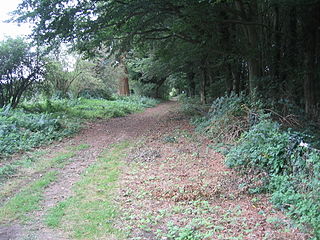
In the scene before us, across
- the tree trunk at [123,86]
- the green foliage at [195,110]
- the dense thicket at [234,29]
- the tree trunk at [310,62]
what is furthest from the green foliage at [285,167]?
the tree trunk at [123,86]

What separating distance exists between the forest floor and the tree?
855 cm

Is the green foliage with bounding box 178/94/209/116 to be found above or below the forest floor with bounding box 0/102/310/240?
above

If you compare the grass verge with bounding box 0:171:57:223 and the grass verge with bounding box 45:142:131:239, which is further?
the grass verge with bounding box 0:171:57:223

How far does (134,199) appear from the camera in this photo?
4984 mm

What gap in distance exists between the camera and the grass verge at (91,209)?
3.94m

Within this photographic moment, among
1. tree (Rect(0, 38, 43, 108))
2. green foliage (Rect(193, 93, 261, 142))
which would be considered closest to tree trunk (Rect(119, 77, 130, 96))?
tree (Rect(0, 38, 43, 108))

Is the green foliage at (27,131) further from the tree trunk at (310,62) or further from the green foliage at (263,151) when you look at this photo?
the tree trunk at (310,62)

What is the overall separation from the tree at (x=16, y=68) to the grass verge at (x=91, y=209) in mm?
10766

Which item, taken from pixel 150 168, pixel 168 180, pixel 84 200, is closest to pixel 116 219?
pixel 84 200

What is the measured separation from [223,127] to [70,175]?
4.82 meters

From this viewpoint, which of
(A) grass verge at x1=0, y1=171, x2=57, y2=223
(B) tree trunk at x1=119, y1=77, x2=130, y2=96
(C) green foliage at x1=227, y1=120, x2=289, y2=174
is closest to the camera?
(A) grass verge at x1=0, y1=171, x2=57, y2=223

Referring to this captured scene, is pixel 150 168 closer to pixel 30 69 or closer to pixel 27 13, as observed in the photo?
pixel 27 13

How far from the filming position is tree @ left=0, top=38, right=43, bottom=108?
14312mm

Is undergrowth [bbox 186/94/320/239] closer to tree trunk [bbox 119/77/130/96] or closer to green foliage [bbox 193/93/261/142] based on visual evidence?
green foliage [bbox 193/93/261/142]
